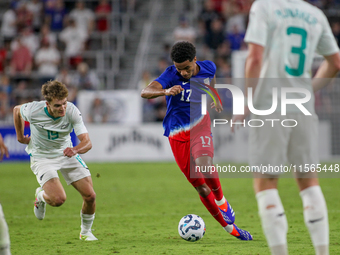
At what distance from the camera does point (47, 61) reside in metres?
19.1

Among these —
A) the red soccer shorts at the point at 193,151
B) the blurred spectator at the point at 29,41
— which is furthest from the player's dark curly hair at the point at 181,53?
the blurred spectator at the point at 29,41

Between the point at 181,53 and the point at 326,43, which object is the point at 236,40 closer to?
the point at 181,53

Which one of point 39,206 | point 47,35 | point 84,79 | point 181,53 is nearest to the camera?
point 181,53

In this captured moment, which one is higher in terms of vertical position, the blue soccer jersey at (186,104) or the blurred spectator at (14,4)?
the blurred spectator at (14,4)

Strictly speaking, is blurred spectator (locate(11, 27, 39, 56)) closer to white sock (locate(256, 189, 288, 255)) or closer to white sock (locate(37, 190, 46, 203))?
white sock (locate(37, 190, 46, 203))

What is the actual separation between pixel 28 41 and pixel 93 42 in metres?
2.61

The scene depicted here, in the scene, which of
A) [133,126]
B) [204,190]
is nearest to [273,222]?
[204,190]

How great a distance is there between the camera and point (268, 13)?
11.6 ft

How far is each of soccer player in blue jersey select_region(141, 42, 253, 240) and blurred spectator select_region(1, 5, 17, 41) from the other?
16.0 meters

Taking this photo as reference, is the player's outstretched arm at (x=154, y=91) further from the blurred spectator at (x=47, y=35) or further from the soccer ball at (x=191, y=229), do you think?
the blurred spectator at (x=47, y=35)

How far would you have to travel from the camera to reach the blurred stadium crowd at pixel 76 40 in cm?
1820

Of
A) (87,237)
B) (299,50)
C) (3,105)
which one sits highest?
(299,50)

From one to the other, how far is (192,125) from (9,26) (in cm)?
1657

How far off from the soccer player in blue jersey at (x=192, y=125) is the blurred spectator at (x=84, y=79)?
12.4 meters
